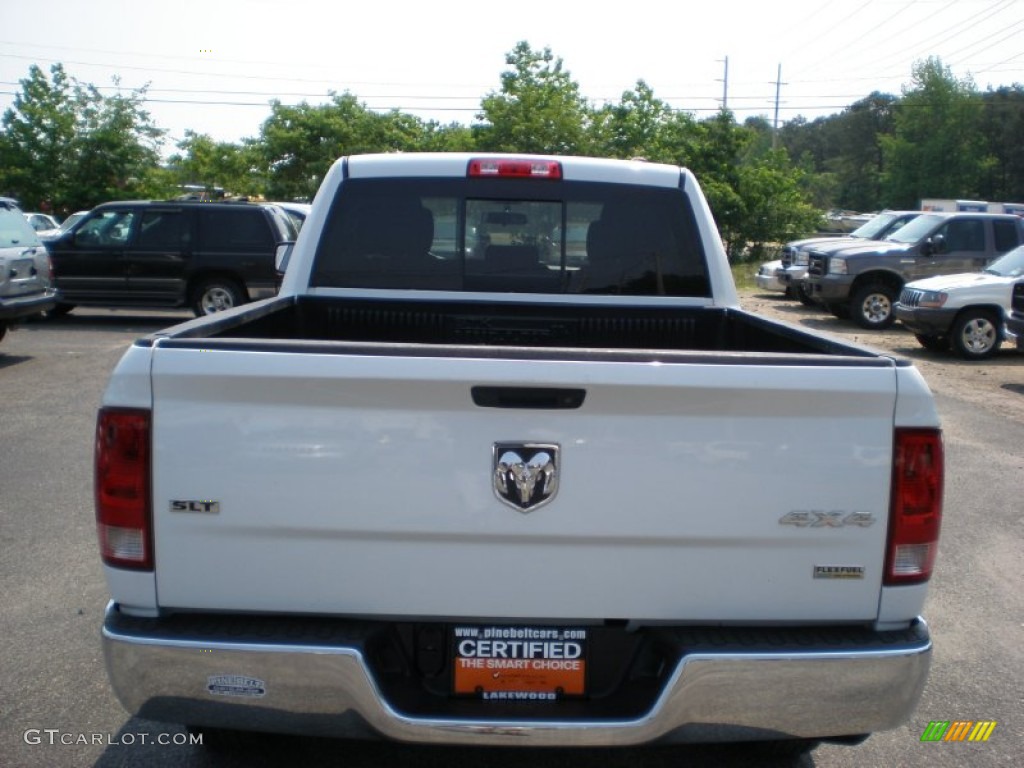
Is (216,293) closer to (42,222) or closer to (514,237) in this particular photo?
(514,237)

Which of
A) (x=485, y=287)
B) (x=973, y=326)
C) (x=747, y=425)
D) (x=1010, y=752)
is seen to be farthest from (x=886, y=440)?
(x=973, y=326)

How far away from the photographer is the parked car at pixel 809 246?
21141 millimetres

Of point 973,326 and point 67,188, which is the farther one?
point 67,188

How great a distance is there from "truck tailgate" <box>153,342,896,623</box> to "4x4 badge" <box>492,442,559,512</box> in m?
0.02

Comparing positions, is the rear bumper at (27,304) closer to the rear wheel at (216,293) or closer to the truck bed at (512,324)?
the rear wheel at (216,293)

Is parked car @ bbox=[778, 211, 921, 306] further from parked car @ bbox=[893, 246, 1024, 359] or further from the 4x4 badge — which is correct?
→ the 4x4 badge

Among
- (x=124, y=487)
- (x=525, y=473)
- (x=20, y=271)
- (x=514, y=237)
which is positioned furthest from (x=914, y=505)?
(x=20, y=271)

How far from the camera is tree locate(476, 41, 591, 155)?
118 ft

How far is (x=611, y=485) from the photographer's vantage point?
2850 mm

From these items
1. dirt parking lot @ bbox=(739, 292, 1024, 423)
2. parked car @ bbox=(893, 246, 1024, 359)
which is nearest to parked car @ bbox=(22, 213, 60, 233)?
dirt parking lot @ bbox=(739, 292, 1024, 423)

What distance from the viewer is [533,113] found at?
35938mm

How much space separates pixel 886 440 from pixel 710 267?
2.12 m

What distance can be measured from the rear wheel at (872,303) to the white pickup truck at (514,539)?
1661 centimetres

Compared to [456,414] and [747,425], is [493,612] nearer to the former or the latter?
[456,414]
